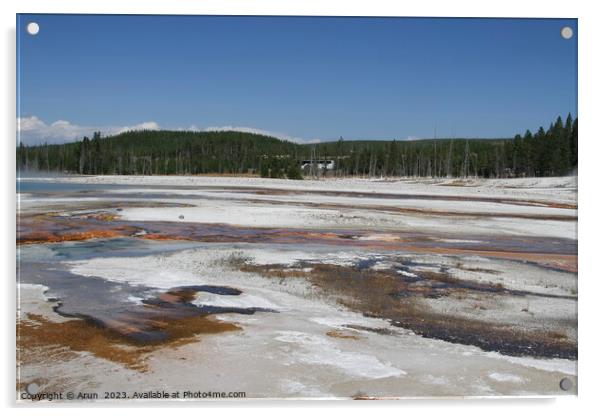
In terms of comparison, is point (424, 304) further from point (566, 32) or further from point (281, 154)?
point (566, 32)

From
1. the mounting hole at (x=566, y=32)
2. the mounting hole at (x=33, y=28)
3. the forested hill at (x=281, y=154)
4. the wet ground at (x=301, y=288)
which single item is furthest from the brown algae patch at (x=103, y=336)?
the mounting hole at (x=566, y=32)

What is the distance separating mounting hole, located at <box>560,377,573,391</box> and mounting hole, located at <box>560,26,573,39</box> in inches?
132

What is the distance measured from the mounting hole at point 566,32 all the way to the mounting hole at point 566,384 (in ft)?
11.0

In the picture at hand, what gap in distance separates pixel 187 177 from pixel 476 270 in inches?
168

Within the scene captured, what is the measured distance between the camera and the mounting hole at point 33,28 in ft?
16.5

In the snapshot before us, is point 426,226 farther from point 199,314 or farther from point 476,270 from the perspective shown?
point 199,314

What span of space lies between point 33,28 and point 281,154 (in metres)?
3.32

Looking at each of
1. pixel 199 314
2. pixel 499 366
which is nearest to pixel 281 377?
pixel 199 314

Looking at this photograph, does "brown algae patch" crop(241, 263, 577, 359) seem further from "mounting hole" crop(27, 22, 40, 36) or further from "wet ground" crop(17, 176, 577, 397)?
"mounting hole" crop(27, 22, 40, 36)

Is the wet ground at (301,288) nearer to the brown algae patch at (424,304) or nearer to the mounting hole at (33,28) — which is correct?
the brown algae patch at (424,304)

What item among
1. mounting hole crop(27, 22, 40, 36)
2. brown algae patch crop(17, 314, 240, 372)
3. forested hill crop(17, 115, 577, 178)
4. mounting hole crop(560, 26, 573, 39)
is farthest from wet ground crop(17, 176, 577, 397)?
mounting hole crop(560, 26, 573, 39)

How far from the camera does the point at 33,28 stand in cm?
505

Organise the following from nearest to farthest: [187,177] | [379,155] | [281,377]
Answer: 1. [281,377]
2. [187,177]
3. [379,155]

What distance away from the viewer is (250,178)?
8.03 metres
